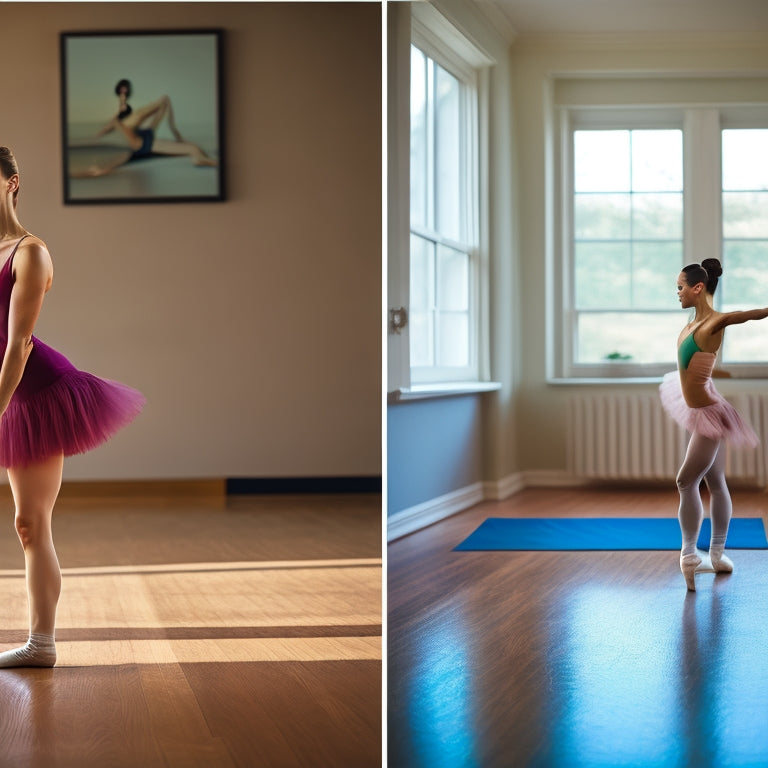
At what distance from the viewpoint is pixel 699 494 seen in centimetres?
195

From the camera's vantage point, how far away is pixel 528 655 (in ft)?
6.55

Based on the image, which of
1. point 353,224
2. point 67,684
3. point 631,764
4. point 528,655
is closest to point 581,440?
point 528,655

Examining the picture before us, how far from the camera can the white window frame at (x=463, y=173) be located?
2051 millimetres

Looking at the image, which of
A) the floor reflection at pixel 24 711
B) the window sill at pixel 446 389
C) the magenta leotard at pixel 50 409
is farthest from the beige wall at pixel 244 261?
the window sill at pixel 446 389

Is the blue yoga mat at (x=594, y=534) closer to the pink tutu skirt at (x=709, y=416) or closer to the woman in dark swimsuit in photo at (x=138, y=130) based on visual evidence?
the pink tutu skirt at (x=709, y=416)

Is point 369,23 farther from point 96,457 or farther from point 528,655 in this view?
point 528,655

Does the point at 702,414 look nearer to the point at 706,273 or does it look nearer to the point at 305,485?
the point at 706,273

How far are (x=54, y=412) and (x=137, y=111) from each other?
13.3ft

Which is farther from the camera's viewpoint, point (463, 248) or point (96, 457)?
point (96, 457)

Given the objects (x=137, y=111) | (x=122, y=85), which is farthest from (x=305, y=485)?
(x=122, y=85)

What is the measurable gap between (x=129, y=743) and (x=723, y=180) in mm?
1551

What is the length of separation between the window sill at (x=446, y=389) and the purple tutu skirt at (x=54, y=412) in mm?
898

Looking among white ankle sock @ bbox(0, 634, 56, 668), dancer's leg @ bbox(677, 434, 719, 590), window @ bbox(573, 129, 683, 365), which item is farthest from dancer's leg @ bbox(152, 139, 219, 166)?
dancer's leg @ bbox(677, 434, 719, 590)

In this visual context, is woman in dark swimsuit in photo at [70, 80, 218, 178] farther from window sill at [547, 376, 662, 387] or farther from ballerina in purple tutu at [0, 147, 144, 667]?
window sill at [547, 376, 662, 387]
